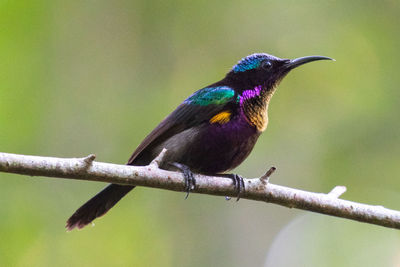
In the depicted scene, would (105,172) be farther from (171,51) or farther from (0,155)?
(171,51)

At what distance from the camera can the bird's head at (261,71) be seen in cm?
608

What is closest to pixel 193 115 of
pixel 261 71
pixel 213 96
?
pixel 213 96

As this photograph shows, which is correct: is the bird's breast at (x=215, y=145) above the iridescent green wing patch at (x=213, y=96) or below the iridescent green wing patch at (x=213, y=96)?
below

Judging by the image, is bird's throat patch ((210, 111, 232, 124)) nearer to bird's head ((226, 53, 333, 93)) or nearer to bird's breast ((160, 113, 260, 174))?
bird's breast ((160, 113, 260, 174))

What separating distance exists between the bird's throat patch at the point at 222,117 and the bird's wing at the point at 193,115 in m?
0.03

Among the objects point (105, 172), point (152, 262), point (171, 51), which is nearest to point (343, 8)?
point (171, 51)

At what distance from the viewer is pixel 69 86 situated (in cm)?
930

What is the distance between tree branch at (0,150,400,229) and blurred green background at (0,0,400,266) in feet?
11.3

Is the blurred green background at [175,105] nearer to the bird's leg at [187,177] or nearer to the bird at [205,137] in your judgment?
the bird at [205,137]

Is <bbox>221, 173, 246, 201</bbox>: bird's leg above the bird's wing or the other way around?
the other way around

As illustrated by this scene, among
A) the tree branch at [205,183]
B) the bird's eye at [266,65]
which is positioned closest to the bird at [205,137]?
the bird's eye at [266,65]

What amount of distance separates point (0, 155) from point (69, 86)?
18.1 feet

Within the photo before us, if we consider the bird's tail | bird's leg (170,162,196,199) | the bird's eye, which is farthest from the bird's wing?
the bird's eye

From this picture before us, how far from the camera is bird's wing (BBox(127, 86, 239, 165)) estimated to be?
5.66 metres
